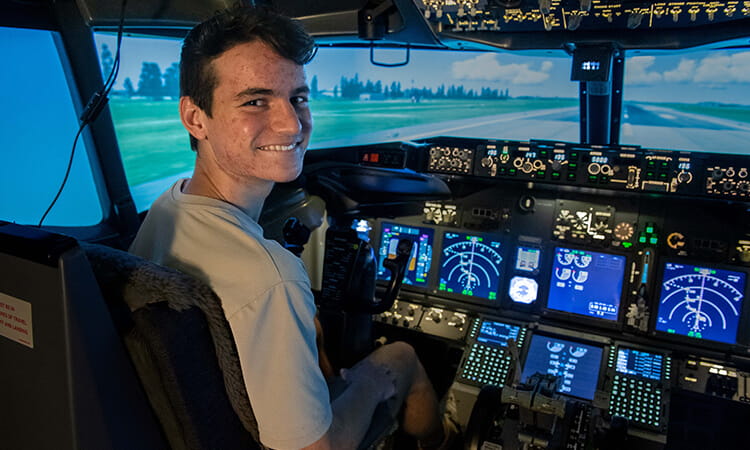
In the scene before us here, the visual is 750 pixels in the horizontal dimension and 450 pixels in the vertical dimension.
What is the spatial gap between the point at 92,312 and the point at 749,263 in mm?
2329

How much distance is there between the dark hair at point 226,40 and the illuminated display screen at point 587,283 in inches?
65.6

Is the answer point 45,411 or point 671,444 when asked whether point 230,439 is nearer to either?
point 45,411

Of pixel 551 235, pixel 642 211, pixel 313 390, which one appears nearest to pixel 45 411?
pixel 313 390

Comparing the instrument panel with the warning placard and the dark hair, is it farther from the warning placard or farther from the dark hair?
the warning placard

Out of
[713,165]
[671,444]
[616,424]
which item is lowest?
[671,444]

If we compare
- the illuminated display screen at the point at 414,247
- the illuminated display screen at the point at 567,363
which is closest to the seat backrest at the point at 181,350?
the illuminated display screen at the point at 567,363

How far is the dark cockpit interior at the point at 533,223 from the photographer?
1.92 metres

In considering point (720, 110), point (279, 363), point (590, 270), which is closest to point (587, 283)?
point (590, 270)

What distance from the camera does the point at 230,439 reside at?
1105 millimetres

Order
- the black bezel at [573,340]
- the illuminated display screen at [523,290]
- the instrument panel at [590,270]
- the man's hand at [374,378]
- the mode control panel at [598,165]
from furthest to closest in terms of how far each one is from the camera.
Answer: the illuminated display screen at [523,290]
the black bezel at [573,340]
the instrument panel at [590,270]
the mode control panel at [598,165]
the man's hand at [374,378]

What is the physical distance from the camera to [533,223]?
2.57 metres

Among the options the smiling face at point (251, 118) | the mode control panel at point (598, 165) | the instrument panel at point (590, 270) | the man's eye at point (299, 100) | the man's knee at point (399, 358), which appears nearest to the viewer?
the smiling face at point (251, 118)

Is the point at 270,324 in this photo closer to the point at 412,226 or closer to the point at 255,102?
the point at 255,102

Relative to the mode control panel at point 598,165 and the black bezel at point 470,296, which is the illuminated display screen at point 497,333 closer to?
the black bezel at point 470,296
